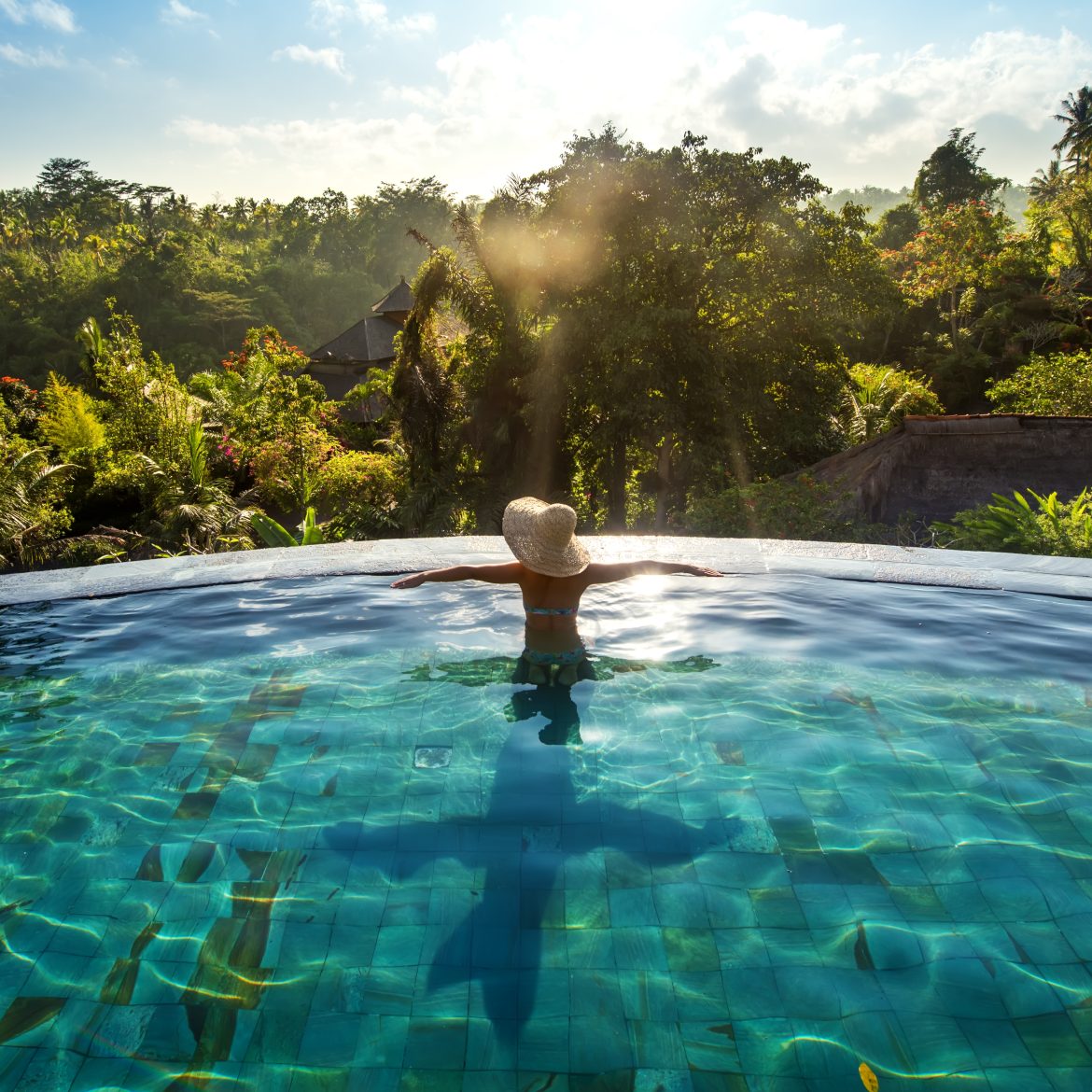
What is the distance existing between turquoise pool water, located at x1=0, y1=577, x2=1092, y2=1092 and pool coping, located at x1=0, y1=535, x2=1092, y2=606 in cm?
38

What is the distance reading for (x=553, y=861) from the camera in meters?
3.26

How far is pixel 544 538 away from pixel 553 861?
61.6 inches

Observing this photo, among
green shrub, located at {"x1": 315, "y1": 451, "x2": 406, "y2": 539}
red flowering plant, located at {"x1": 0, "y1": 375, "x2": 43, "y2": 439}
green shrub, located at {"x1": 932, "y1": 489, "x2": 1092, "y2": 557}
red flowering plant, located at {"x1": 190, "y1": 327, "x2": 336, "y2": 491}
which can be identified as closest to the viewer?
green shrub, located at {"x1": 932, "y1": 489, "x2": 1092, "y2": 557}

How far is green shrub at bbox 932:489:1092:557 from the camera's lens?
24.1 ft

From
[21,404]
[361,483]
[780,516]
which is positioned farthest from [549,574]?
[21,404]

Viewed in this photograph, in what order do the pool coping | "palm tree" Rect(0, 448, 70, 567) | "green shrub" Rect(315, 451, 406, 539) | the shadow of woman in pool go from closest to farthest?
the shadow of woman in pool
the pool coping
"palm tree" Rect(0, 448, 70, 567)
"green shrub" Rect(315, 451, 406, 539)

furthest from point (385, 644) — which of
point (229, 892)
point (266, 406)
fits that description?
point (266, 406)

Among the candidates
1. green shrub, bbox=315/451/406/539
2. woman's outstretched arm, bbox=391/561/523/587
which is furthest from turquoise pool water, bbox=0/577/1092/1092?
green shrub, bbox=315/451/406/539

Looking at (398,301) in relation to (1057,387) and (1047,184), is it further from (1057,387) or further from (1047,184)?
(1047,184)

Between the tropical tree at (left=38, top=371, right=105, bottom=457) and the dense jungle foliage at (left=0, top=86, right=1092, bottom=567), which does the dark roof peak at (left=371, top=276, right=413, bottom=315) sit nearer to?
the dense jungle foliage at (left=0, top=86, right=1092, bottom=567)

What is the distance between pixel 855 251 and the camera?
1220 cm

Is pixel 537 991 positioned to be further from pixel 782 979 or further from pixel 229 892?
pixel 229 892

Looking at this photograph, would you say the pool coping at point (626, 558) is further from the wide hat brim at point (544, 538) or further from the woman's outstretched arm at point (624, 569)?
the wide hat brim at point (544, 538)

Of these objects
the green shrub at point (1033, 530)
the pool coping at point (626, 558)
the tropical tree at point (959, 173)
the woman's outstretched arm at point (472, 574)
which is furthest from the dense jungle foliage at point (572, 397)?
the tropical tree at point (959, 173)
